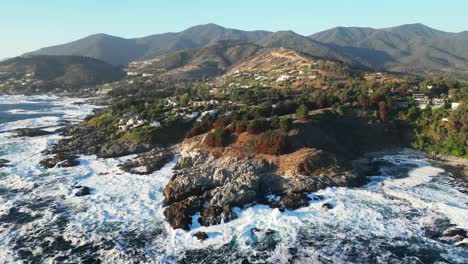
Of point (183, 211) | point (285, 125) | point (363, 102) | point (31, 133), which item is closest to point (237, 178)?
point (183, 211)

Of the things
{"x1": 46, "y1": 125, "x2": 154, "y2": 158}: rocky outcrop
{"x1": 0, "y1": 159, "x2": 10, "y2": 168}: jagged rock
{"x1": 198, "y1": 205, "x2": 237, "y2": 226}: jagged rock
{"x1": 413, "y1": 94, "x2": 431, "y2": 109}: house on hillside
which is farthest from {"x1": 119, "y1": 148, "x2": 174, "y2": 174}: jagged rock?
{"x1": 413, "y1": 94, "x2": 431, "y2": 109}: house on hillside

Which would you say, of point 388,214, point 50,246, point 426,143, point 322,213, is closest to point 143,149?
point 50,246

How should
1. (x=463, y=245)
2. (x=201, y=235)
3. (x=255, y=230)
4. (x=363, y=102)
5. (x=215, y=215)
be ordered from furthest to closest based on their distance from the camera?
(x=363, y=102) < (x=215, y=215) < (x=255, y=230) < (x=201, y=235) < (x=463, y=245)

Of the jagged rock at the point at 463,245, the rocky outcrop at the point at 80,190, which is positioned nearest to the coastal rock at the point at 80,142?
the rocky outcrop at the point at 80,190

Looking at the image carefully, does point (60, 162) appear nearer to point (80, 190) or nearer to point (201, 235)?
point (80, 190)

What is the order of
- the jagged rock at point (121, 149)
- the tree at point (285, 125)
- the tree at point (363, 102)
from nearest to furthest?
the tree at point (285, 125) → the jagged rock at point (121, 149) → the tree at point (363, 102)

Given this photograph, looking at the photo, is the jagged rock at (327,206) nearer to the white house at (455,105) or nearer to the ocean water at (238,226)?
the ocean water at (238,226)

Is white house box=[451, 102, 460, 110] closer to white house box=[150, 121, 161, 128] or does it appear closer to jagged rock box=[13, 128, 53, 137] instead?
white house box=[150, 121, 161, 128]
